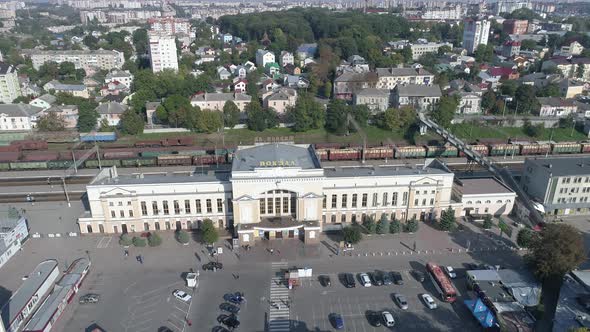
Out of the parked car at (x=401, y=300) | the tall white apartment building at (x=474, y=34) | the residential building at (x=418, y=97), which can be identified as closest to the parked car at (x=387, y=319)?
the parked car at (x=401, y=300)

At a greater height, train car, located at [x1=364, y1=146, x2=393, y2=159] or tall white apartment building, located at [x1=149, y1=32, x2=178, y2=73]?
tall white apartment building, located at [x1=149, y1=32, x2=178, y2=73]

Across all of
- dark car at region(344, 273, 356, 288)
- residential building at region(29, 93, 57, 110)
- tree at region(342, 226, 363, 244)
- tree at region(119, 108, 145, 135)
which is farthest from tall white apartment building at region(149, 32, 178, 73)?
dark car at region(344, 273, 356, 288)

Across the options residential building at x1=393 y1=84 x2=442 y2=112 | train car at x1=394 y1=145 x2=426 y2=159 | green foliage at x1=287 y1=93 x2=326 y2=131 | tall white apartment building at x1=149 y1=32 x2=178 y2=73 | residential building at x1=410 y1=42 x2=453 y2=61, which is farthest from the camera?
residential building at x1=410 y1=42 x2=453 y2=61

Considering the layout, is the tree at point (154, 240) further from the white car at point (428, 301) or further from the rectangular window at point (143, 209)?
the white car at point (428, 301)

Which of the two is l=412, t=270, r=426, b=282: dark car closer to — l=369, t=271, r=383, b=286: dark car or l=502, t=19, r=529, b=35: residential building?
l=369, t=271, r=383, b=286: dark car

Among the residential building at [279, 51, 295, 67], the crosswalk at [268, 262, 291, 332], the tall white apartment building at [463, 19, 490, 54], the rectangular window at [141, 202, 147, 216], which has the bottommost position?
the crosswalk at [268, 262, 291, 332]

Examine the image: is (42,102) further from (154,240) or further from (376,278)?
(376,278)

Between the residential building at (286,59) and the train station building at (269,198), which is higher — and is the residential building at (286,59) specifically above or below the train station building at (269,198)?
above
